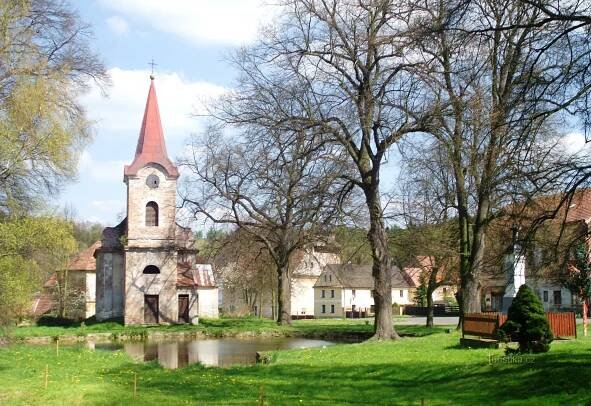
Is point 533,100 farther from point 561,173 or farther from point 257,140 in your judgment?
point 257,140

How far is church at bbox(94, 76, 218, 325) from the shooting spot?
5047 centimetres

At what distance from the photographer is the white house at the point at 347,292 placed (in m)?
86.8

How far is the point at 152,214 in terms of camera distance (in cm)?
5138

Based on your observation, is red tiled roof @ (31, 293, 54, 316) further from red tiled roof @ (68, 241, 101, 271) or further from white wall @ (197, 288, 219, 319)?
white wall @ (197, 288, 219, 319)

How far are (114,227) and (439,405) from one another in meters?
44.2

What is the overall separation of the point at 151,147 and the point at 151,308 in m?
11.8

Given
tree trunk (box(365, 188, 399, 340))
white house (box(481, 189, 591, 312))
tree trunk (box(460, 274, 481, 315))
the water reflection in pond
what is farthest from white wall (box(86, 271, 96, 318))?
tree trunk (box(460, 274, 481, 315))

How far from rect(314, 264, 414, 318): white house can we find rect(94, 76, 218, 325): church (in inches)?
1454

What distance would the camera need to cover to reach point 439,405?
1280cm

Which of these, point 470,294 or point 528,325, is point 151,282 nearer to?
point 470,294

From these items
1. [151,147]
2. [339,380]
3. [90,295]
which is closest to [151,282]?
[151,147]

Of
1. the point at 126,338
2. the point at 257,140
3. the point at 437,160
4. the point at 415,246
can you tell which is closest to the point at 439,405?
the point at 257,140

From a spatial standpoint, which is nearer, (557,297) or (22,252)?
(22,252)

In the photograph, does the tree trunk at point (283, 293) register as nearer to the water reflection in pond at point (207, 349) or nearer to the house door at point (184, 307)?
the water reflection in pond at point (207, 349)
